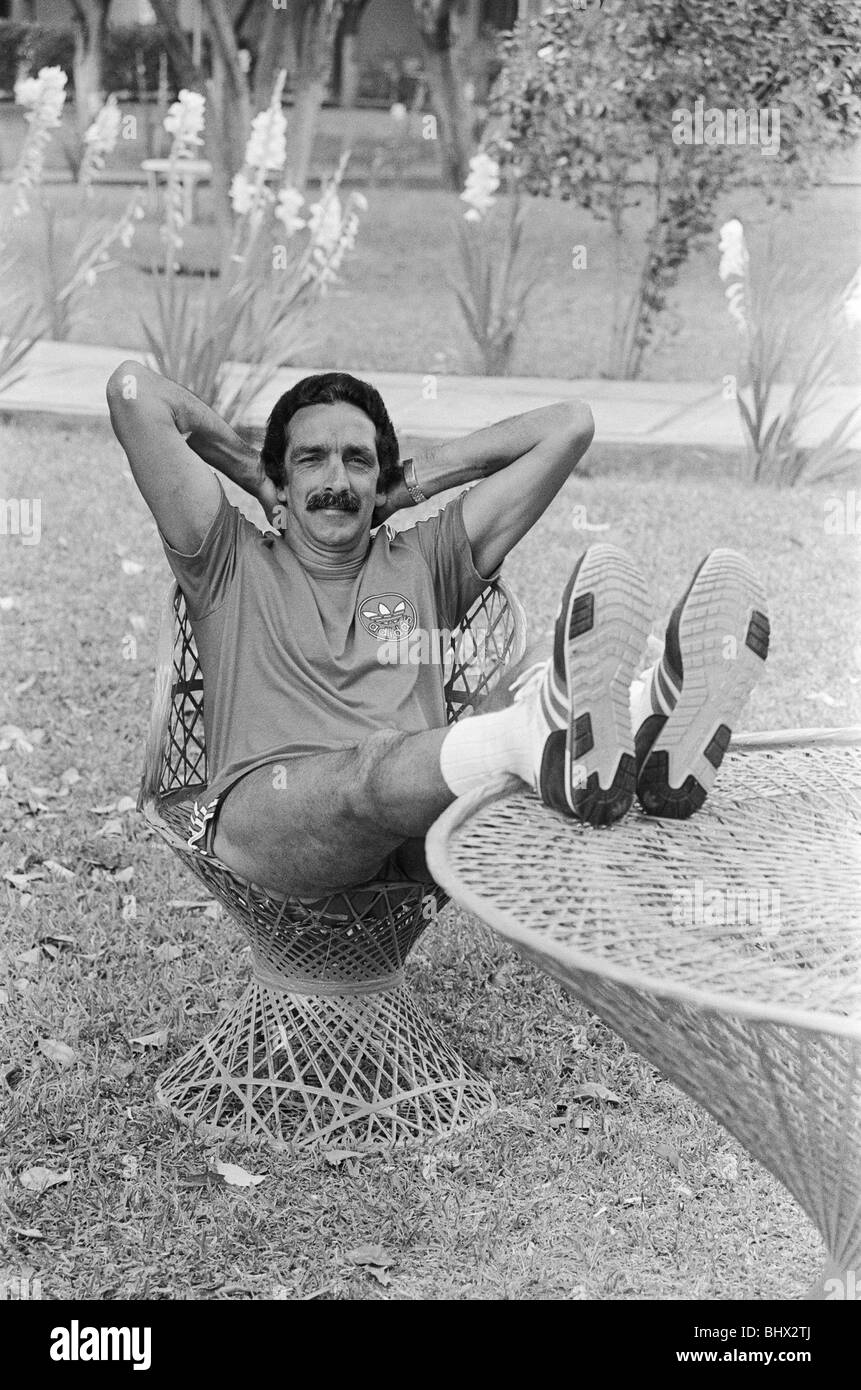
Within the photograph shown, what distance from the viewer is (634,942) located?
2014 mm

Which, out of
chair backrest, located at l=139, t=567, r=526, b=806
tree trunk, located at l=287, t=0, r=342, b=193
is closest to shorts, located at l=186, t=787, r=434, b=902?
chair backrest, located at l=139, t=567, r=526, b=806

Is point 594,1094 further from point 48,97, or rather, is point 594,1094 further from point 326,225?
point 326,225

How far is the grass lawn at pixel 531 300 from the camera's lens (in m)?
9.23

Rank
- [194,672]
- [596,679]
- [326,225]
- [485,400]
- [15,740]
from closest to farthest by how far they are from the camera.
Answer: [596,679] < [194,672] < [15,740] < [326,225] < [485,400]

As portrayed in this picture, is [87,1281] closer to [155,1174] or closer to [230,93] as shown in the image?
[155,1174]

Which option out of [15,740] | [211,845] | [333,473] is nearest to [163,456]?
[333,473]

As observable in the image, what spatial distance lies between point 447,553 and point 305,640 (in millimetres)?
328

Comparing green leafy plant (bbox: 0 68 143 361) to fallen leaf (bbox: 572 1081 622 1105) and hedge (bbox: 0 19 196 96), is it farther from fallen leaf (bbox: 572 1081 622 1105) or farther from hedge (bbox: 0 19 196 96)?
hedge (bbox: 0 19 196 96)

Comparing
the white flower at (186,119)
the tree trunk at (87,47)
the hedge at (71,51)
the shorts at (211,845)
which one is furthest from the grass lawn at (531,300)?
the shorts at (211,845)

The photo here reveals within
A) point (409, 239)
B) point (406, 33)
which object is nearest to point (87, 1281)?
point (409, 239)

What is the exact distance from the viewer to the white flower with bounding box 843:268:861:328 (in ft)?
21.4

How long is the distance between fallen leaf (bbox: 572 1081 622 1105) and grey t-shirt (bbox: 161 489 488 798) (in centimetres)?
73

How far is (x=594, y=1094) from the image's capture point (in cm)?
310

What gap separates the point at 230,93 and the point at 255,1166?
9.16 metres
